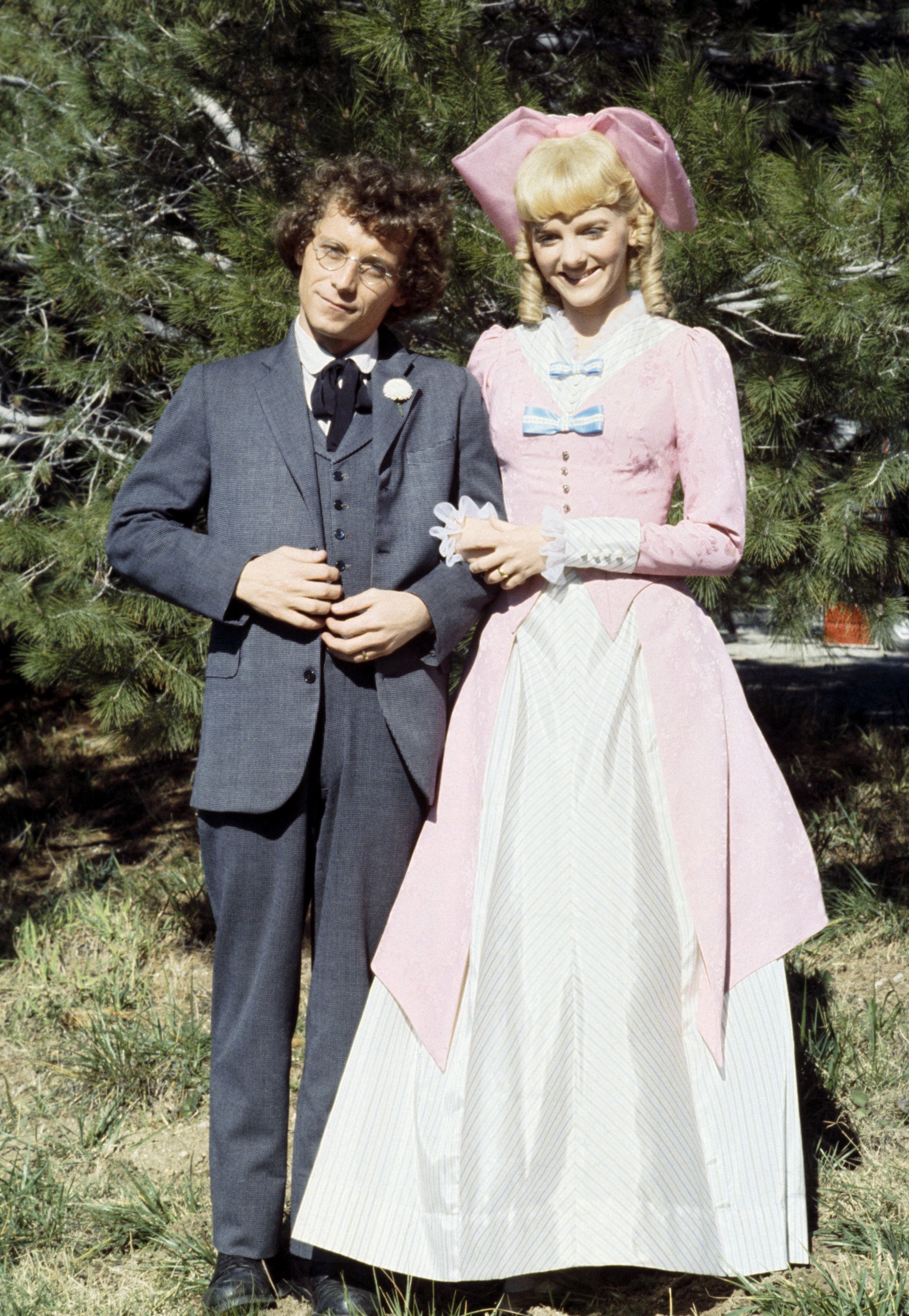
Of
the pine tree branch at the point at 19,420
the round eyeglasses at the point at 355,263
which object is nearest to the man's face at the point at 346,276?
the round eyeglasses at the point at 355,263

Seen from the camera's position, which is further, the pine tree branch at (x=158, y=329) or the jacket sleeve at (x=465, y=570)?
the pine tree branch at (x=158, y=329)

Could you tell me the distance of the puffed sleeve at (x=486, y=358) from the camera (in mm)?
2270

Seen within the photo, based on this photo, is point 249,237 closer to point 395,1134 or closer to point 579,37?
point 579,37

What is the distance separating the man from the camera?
6.65 feet

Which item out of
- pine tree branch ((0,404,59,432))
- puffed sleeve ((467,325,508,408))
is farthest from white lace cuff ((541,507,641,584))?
pine tree branch ((0,404,59,432))

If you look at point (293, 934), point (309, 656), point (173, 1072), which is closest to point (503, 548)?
point (309, 656)

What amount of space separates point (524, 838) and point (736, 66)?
320cm

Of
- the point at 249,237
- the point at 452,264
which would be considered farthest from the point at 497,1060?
the point at 249,237

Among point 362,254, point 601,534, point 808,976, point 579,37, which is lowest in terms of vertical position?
point 808,976

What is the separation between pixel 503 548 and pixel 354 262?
0.53 m

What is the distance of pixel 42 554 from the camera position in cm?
364

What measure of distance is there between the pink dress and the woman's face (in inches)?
4.3

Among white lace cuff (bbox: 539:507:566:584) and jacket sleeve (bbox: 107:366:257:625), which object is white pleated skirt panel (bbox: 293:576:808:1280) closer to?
white lace cuff (bbox: 539:507:566:584)

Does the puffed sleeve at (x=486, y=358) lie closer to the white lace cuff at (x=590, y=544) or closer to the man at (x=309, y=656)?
the man at (x=309, y=656)
